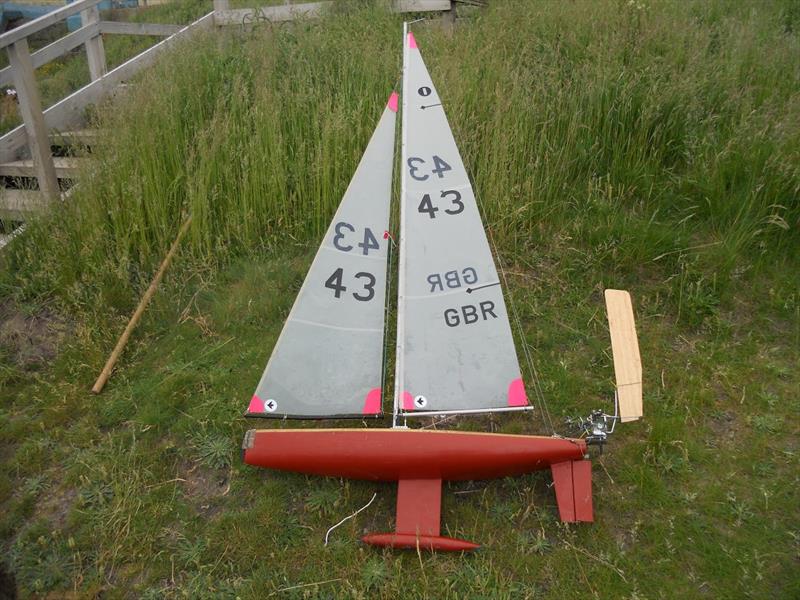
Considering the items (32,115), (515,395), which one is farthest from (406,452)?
(32,115)

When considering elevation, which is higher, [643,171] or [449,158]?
[449,158]

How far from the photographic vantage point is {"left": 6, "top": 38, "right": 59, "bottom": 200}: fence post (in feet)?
21.2

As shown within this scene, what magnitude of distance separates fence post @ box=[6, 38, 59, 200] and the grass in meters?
0.61

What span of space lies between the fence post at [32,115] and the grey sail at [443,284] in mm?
3910

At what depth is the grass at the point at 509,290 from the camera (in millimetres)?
4020

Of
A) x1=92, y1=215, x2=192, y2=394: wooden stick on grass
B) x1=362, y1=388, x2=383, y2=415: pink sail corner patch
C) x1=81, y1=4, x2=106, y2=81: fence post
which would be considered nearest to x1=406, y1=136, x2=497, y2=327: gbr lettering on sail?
x1=362, y1=388, x2=383, y2=415: pink sail corner patch

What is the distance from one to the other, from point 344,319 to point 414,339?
47 cm

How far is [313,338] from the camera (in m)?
→ 4.30

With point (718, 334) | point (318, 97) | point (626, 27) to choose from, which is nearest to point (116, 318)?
point (318, 97)

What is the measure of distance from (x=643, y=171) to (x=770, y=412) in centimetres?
248

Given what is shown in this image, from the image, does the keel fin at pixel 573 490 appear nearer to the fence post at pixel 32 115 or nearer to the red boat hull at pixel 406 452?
the red boat hull at pixel 406 452

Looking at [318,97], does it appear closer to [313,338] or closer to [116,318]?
[116,318]

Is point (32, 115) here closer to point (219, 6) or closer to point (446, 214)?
point (219, 6)

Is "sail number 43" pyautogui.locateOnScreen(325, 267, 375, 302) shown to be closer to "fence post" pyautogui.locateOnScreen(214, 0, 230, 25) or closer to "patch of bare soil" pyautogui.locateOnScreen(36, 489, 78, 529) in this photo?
"patch of bare soil" pyautogui.locateOnScreen(36, 489, 78, 529)
